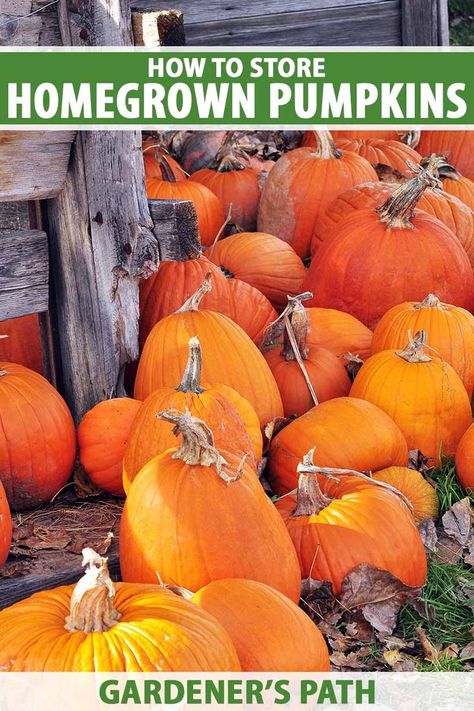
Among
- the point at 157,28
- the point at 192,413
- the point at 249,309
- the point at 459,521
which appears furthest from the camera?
the point at 249,309

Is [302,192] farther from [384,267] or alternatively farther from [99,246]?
[99,246]

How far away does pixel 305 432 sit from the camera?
3.36 metres

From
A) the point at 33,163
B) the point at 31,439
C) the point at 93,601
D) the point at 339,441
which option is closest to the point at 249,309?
the point at 339,441

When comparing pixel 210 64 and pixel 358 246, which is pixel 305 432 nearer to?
pixel 358 246

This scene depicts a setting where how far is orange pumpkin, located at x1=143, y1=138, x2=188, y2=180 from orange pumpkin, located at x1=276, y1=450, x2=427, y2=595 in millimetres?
2439

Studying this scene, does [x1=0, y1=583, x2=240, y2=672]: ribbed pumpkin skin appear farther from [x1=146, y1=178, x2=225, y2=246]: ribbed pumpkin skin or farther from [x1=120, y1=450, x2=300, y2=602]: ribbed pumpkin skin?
[x1=146, y1=178, x2=225, y2=246]: ribbed pumpkin skin

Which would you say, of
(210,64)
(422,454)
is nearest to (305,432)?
(422,454)

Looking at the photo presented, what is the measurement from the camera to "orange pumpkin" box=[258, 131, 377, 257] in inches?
Result: 196

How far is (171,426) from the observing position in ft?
9.99

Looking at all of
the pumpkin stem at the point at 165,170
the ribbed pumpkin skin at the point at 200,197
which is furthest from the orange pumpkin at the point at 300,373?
the pumpkin stem at the point at 165,170

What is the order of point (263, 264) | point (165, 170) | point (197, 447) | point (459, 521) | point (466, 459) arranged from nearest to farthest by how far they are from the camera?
point (197, 447)
point (459, 521)
point (466, 459)
point (263, 264)
point (165, 170)

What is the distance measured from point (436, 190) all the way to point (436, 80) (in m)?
0.53

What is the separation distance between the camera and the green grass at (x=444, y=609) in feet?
9.43

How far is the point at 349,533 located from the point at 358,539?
0.03 meters
